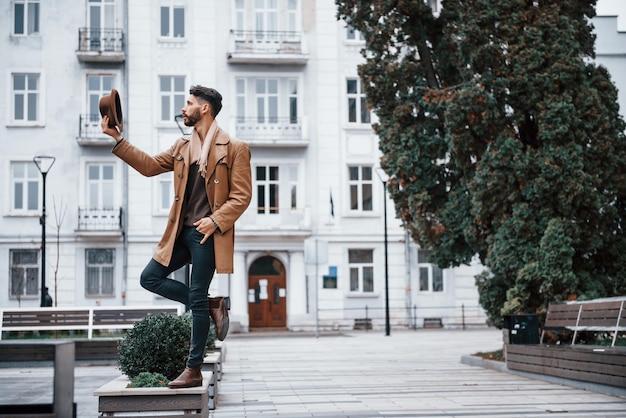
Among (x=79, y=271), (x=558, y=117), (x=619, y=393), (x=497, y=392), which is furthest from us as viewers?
(x=79, y=271)

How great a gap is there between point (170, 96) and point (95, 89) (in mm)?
2892

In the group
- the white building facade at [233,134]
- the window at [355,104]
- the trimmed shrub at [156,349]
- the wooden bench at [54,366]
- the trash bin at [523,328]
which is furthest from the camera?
the window at [355,104]

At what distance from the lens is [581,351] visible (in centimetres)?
1232

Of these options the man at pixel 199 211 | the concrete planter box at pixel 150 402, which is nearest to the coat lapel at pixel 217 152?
the man at pixel 199 211

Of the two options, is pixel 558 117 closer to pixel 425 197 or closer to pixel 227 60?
pixel 425 197

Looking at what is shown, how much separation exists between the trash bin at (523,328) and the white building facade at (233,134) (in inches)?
825

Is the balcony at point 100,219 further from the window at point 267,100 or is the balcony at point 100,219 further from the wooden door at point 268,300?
the window at point 267,100

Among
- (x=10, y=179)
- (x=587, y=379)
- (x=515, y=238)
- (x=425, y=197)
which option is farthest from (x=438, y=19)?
(x=10, y=179)

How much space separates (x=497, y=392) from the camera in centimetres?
1198

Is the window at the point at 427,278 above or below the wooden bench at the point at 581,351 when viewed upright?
above

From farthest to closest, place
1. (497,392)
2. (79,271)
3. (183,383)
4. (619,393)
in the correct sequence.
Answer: (79,271), (497,392), (619,393), (183,383)

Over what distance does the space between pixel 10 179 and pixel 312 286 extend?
12295mm

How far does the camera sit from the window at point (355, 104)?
37.6 m

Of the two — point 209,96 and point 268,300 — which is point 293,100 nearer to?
point 268,300
